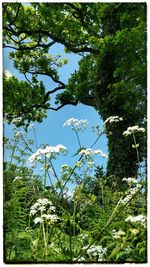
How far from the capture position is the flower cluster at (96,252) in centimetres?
159

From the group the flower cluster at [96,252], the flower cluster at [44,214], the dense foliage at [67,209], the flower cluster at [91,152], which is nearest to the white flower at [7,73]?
the dense foliage at [67,209]

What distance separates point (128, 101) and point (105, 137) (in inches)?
8.9

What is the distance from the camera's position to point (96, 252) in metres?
1.62

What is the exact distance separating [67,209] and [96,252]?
16.0 inches

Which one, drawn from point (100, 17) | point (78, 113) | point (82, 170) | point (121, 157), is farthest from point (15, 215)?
point (100, 17)

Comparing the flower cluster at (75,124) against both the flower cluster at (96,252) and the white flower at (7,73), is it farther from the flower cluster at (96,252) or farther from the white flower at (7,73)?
the flower cluster at (96,252)

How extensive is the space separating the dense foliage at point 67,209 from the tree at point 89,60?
119 mm

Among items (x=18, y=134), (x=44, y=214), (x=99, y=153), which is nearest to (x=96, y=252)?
(x=44, y=214)

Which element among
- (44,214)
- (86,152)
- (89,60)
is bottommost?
(44,214)

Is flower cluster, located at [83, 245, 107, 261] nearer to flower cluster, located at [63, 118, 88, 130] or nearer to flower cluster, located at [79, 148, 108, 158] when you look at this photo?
flower cluster, located at [79, 148, 108, 158]

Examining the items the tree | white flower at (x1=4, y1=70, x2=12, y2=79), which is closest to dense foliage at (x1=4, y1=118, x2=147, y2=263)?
the tree

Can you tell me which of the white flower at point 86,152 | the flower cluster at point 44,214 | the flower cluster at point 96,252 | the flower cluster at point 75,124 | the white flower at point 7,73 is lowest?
the flower cluster at point 96,252

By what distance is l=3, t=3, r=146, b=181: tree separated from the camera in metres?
2.06

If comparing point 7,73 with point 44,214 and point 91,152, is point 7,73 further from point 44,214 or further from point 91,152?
point 44,214
